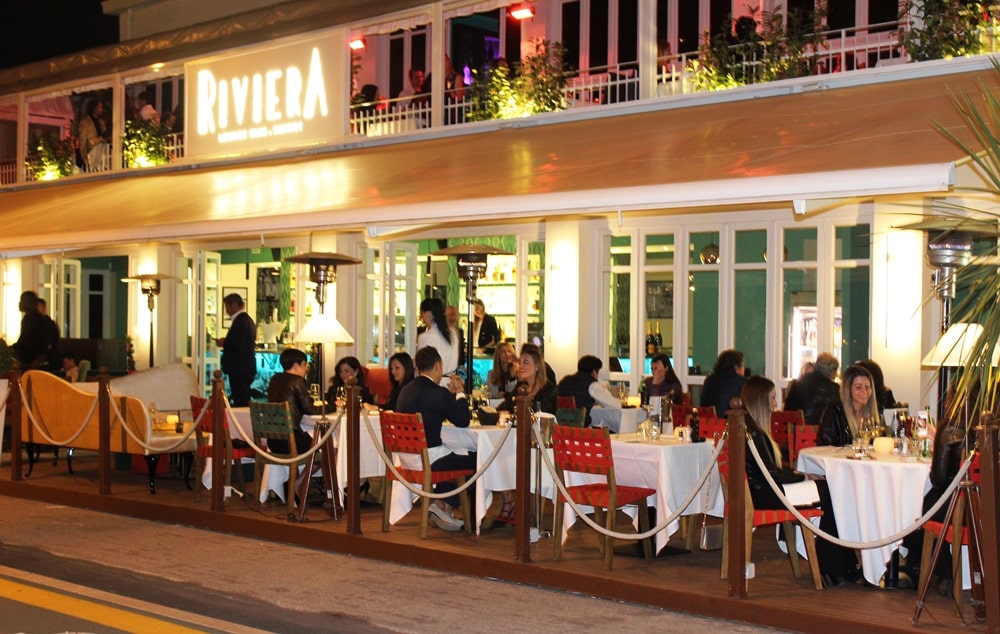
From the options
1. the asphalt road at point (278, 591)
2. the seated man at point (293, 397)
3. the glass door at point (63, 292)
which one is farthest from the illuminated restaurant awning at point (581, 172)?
the glass door at point (63, 292)

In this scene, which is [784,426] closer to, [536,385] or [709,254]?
[536,385]

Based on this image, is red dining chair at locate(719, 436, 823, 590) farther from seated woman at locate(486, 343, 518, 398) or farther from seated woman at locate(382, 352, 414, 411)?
seated woman at locate(486, 343, 518, 398)

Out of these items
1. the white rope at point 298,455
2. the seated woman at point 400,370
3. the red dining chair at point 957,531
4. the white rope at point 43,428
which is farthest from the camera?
the white rope at point 43,428

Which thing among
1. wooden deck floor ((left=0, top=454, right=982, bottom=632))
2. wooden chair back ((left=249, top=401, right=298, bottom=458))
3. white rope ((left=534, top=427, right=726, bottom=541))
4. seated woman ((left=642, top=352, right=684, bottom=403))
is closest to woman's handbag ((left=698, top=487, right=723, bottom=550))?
wooden deck floor ((left=0, top=454, right=982, bottom=632))

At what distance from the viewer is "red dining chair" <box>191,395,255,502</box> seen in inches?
406

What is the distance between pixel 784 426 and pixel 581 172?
288cm

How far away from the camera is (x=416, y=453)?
901 cm

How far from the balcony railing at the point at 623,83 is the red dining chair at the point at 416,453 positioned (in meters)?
5.77

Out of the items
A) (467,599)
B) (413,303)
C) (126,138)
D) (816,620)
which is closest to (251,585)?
(467,599)

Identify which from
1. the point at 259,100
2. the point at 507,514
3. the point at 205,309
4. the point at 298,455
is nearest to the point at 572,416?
the point at 507,514

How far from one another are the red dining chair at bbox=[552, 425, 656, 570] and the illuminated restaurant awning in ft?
6.98

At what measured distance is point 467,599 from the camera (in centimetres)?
733

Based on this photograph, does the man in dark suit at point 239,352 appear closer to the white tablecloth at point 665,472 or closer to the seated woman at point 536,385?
the seated woman at point 536,385

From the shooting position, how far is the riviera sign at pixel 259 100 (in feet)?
53.5
